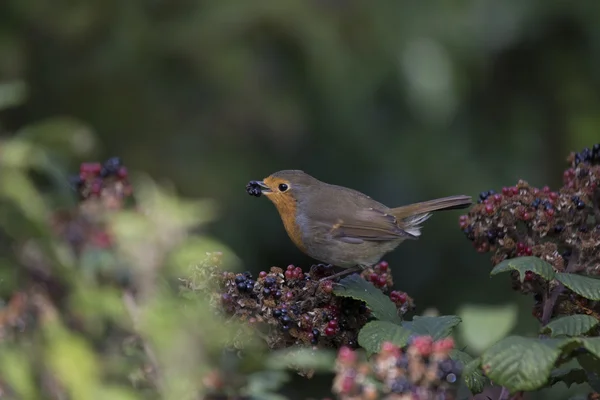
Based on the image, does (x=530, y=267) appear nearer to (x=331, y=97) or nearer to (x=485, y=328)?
(x=485, y=328)

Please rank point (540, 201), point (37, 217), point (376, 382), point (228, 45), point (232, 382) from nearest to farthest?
point (37, 217)
point (232, 382)
point (376, 382)
point (540, 201)
point (228, 45)

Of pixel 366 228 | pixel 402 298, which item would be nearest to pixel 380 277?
pixel 402 298

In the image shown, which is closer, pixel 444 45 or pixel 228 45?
pixel 228 45

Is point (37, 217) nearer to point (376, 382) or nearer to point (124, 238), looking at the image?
point (124, 238)

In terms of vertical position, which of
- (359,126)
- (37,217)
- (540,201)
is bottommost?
(37,217)

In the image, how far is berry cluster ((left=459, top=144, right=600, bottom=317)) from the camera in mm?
2990

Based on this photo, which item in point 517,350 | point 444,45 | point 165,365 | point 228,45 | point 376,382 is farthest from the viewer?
point 444,45

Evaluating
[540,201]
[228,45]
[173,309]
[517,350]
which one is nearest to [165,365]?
[173,309]

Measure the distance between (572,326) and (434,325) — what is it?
0.42m

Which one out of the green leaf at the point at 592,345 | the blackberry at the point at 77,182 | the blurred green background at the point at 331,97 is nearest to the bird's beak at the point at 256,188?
the blackberry at the point at 77,182

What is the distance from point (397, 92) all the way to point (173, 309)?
217 inches

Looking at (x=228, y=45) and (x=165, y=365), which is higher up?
(x=228, y=45)

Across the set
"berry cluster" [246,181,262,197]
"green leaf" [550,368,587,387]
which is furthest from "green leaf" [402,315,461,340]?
"berry cluster" [246,181,262,197]

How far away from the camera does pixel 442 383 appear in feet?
6.20
